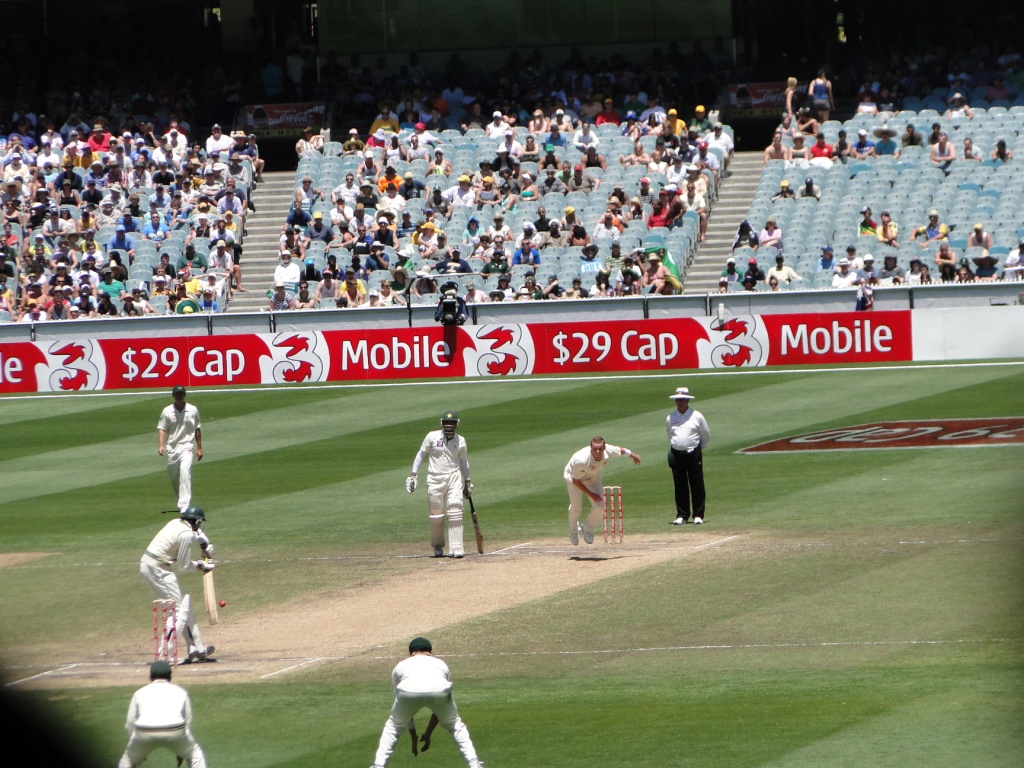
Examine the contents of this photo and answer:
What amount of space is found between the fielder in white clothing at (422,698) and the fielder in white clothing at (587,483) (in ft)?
28.6

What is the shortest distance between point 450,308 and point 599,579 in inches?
652

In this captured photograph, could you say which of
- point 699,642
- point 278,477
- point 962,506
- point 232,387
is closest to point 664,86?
point 232,387

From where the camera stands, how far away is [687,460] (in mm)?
21250

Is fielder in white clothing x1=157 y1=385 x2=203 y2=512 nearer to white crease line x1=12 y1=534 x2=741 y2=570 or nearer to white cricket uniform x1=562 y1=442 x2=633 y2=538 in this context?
white crease line x1=12 y1=534 x2=741 y2=570

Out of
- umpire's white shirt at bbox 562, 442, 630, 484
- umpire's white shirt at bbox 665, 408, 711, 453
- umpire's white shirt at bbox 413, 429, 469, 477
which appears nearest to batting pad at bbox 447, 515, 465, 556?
umpire's white shirt at bbox 413, 429, 469, 477

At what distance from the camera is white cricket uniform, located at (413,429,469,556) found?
20203 mm

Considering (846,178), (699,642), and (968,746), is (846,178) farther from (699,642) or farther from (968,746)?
(968,746)

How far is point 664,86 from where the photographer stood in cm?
4375

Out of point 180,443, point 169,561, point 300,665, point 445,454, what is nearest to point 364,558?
point 445,454

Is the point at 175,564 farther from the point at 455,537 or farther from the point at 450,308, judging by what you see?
the point at 450,308

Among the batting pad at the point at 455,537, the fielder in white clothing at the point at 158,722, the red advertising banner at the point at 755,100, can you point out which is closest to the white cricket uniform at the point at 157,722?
the fielder in white clothing at the point at 158,722

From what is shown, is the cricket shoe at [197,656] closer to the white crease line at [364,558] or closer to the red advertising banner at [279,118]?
the white crease line at [364,558]

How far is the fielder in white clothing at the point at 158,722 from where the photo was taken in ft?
33.7

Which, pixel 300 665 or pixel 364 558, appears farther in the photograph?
pixel 364 558
